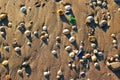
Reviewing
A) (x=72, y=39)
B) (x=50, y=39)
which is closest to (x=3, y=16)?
(x=50, y=39)

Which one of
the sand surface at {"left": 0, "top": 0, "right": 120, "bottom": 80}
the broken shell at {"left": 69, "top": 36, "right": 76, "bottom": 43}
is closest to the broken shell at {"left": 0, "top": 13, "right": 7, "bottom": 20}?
the sand surface at {"left": 0, "top": 0, "right": 120, "bottom": 80}

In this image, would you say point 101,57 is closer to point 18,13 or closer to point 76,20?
point 76,20

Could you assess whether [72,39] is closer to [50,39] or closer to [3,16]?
[50,39]


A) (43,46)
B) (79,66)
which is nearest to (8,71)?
(43,46)

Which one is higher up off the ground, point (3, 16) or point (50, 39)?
point (3, 16)

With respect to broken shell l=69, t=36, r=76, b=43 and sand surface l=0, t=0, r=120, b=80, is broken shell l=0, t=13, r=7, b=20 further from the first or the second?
broken shell l=69, t=36, r=76, b=43

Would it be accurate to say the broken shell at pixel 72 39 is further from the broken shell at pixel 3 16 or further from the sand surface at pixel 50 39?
the broken shell at pixel 3 16

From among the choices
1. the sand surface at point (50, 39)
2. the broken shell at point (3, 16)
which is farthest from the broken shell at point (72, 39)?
the broken shell at point (3, 16)

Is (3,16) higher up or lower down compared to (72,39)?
higher up
